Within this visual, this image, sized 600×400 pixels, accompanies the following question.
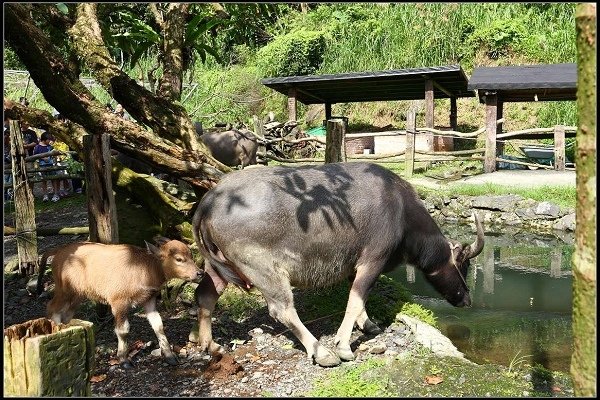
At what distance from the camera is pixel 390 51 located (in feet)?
81.8

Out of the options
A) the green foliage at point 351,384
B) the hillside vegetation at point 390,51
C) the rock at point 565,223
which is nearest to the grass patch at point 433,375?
the green foliage at point 351,384

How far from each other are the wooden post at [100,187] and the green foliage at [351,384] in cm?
252

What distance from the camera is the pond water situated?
5961 mm

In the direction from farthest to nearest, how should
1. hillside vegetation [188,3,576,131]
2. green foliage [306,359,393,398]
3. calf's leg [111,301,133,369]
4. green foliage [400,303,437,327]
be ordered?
→ hillside vegetation [188,3,576,131] → green foliage [400,303,437,327] → calf's leg [111,301,133,369] → green foliage [306,359,393,398]

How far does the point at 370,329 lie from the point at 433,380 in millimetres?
A: 1265

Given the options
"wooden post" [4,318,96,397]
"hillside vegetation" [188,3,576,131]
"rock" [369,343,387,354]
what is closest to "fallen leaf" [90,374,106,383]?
"wooden post" [4,318,96,397]

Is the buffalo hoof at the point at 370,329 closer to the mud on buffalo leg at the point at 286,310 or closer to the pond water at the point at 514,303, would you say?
the mud on buffalo leg at the point at 286,310

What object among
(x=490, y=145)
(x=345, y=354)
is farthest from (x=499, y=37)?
(x=345, y=354)

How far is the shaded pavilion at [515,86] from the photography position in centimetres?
1421

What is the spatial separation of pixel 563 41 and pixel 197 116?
1463 cm

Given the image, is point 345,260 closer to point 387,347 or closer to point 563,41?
point 387,347

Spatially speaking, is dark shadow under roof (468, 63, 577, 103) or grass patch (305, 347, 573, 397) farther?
dark shadow under roof (468, 63, 577, 103)

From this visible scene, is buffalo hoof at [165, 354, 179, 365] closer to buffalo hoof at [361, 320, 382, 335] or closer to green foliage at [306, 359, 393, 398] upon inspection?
green foliage at [306, 359, 393, 398]

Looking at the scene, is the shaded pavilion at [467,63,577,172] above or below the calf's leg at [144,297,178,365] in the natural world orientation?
above
